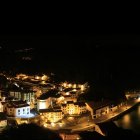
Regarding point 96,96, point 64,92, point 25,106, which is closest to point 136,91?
point 96,96

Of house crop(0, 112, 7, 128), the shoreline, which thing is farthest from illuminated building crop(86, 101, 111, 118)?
house crop(0, 112, 7, 128)

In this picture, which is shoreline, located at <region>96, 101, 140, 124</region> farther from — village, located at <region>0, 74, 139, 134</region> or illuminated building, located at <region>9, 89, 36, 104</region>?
illuminated building, located at <region>9, 89, 36, 104</region>

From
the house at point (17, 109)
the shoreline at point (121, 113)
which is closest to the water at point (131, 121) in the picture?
the shoreline at point (121, 113)

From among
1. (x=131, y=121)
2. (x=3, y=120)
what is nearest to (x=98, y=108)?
(x=131, y=121)

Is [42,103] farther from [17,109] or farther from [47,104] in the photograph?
[17,109]

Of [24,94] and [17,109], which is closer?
[17,109]
